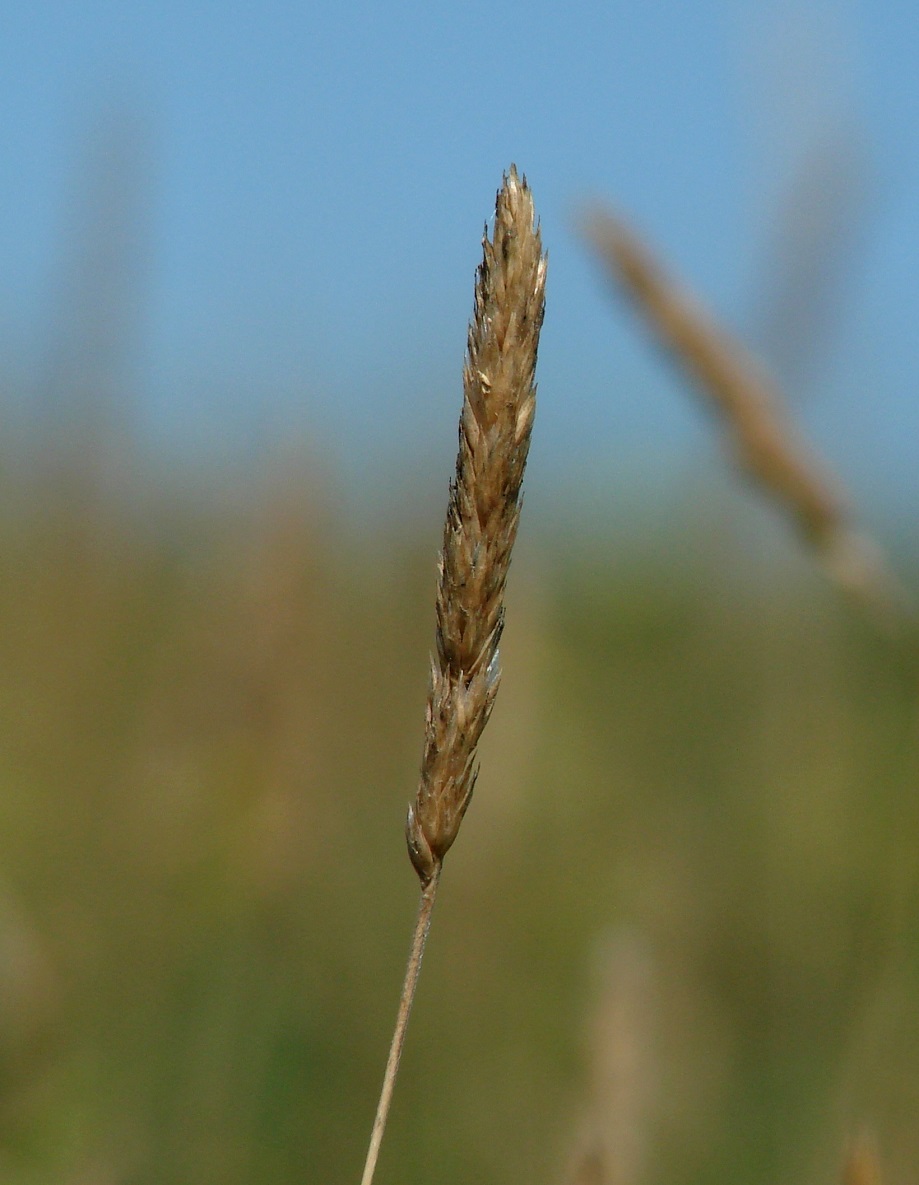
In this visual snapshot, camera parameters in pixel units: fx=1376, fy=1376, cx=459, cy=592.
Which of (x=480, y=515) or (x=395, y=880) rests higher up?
(x=480, y=515)

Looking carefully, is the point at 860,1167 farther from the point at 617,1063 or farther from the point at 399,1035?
the point at 617,1063

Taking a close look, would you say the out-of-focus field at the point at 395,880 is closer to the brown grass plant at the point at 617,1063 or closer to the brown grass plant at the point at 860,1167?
the brown grass plant at the point at 617,1063

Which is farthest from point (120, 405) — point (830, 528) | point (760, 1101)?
point (760, 1101)

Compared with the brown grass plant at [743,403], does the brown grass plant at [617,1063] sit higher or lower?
lower

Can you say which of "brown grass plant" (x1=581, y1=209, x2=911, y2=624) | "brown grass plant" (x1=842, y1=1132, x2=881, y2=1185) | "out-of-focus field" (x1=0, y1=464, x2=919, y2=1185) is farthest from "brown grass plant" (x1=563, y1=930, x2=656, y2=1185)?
"brown grass plant" (x1=581, y1=209, x2=911, y2=624)

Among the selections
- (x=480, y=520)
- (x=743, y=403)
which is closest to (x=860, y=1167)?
(x=480, y=520)

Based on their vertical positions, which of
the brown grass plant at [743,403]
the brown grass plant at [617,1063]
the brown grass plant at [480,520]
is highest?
the brown grass plant at [743,403]

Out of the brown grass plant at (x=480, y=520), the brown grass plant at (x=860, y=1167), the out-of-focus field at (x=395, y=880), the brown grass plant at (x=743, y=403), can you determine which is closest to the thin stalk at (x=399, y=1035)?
the brown grass plant at (x=480, y=520)
